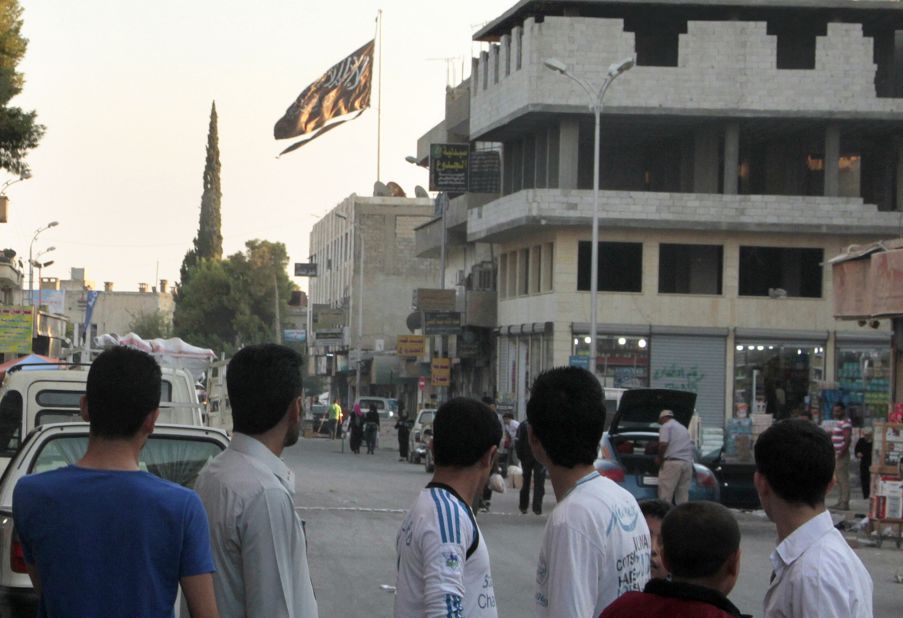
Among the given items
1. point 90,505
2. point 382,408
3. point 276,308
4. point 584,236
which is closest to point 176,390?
point 90,505

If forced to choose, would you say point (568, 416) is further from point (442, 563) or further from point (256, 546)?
point (256, 546)

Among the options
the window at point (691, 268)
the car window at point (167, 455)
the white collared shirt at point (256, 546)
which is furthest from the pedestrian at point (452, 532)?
the window at point (691, 268)

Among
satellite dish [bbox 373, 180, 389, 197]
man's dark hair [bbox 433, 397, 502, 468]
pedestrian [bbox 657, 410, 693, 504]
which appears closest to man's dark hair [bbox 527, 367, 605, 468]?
man's dark hair [bbox 433, 397, 502, 468]

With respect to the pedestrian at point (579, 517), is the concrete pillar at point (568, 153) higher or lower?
higher

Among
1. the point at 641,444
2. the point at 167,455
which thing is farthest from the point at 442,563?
the point at 641,444

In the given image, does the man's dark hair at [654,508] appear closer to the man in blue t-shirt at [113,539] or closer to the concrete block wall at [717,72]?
the man in blue t-shirt at [113,539]

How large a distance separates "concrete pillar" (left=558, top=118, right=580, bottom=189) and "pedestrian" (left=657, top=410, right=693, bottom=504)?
28.5 m

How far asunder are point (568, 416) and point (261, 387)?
0.95m

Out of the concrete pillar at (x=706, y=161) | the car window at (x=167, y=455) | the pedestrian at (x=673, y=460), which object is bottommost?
the pedestrian at (x=673, y=460)

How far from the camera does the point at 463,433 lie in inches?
185

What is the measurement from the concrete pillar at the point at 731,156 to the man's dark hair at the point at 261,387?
44510 mm

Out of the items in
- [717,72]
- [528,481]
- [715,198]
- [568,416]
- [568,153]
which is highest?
[717,72]

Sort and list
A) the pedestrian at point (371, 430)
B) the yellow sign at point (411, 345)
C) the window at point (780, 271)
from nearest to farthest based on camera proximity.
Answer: the window at point (780, 271), the pedestrian at point (371, 430), the yellow sign at point (411, 345)

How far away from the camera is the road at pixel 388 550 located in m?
13.3
